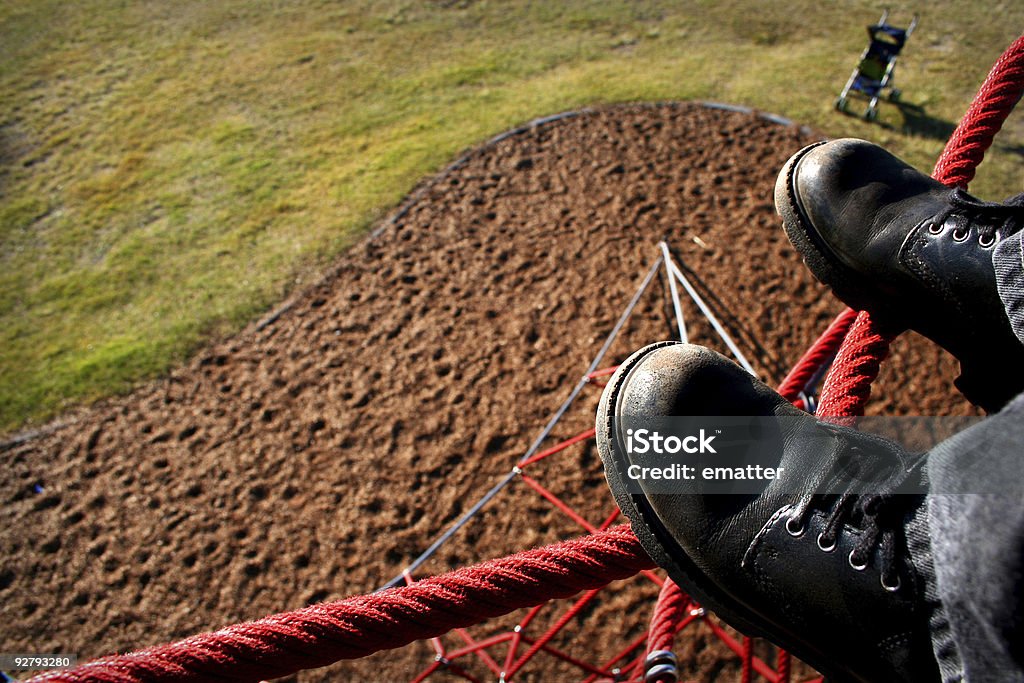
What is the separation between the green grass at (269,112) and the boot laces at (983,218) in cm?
464

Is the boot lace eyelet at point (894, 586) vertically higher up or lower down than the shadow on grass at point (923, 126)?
higher up

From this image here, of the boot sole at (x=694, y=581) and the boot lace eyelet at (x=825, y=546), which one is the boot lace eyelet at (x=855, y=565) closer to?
the boot lace eyelet at (x=825, y=546)

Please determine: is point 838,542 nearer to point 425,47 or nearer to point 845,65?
point 845,65

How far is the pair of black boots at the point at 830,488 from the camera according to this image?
1.13 m

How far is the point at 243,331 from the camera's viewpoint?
495 cm

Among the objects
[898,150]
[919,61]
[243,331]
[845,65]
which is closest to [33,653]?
[243,331]

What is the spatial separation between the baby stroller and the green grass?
19 centimetres

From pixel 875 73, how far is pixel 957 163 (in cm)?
565

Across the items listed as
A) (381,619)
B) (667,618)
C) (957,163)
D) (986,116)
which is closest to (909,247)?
(957,163)

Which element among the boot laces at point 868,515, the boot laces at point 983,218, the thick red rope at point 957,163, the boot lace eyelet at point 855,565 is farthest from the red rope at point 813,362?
the boot lace eyelet at point 855,565

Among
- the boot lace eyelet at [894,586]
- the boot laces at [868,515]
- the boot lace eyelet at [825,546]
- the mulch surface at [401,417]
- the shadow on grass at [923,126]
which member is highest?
the boot laces at [868,515]

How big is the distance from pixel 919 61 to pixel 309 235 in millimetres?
6960

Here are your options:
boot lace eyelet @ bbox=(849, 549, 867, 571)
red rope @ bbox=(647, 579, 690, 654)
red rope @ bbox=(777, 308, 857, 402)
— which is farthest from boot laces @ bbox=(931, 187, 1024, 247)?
red rope @ bbox=(647, 579, 690, 654)

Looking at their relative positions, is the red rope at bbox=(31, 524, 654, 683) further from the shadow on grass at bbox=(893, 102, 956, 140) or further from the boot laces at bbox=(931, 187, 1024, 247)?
the shadow on grass at bbox=(893, 102, 956, 140)
